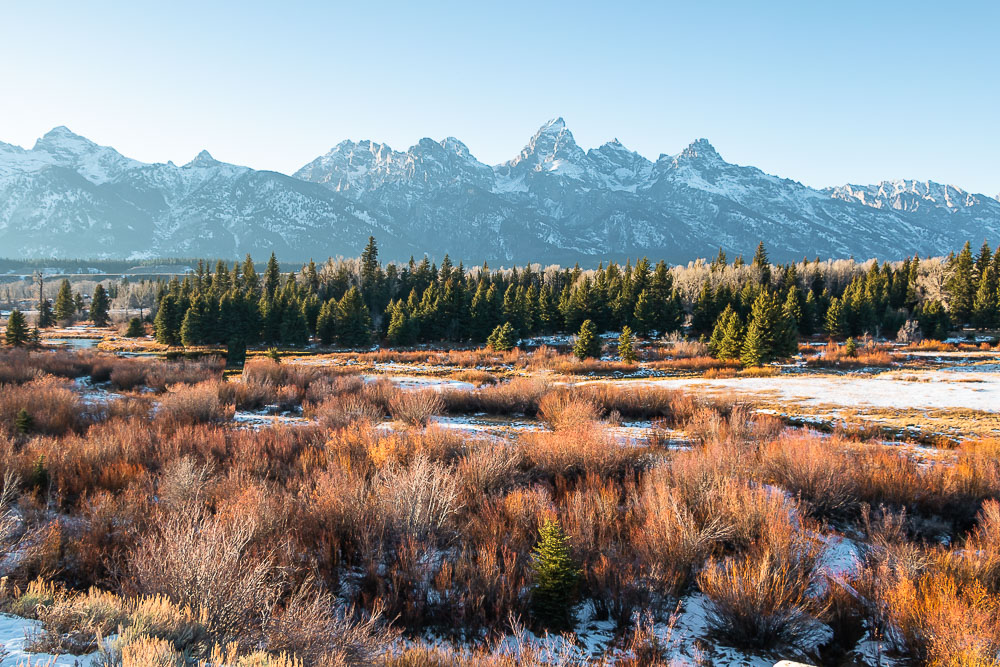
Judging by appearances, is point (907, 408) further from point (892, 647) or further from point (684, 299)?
point (684, 299)

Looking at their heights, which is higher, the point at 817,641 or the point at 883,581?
the point at 883,581

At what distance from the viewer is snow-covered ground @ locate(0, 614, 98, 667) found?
333cm

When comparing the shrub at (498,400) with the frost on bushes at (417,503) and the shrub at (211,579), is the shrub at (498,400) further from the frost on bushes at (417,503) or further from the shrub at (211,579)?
the shrub at (211,579)

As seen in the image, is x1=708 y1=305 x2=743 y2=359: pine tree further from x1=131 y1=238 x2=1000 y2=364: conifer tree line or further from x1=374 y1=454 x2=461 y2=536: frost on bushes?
x1=374 y1=454 x2=461 y2=536: frost on bushes

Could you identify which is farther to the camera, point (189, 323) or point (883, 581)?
point (189, 323)

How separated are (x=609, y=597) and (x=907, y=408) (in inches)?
684

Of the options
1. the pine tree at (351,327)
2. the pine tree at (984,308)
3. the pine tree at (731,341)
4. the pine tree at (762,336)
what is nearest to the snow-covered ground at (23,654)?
the pine tree at (762,336)

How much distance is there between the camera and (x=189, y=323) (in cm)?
5919

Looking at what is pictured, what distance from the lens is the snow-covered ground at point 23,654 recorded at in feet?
10.9

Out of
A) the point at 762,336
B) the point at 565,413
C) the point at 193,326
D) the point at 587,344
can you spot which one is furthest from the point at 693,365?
the point at 193,326

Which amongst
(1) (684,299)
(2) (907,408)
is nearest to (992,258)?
(1) (684,299)

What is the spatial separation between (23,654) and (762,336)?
41887 mm

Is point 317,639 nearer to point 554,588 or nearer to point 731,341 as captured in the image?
point 554,588

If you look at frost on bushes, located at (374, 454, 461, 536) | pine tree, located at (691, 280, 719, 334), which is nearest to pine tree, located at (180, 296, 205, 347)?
frost on bushes, located at (374, 454, 461, 536)
